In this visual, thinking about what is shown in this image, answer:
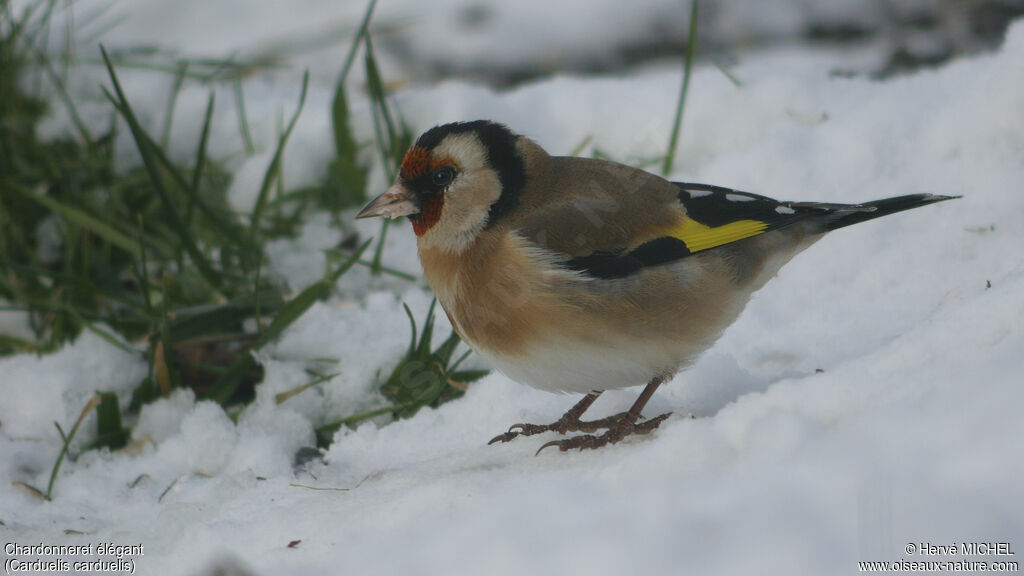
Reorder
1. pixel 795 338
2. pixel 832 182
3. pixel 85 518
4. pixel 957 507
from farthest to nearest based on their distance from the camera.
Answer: pixel 832 182 → pixel 795 338 → pixel 85 518 → pixel 957 507

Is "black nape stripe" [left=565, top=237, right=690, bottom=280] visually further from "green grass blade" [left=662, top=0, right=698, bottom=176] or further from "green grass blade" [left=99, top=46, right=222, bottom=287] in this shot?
"green grass blade" [left=99, top=46, right=222, bottom=287]

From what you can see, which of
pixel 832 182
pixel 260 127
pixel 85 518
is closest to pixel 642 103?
pixel 832 182

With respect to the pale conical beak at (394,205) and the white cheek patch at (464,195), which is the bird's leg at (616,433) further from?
the pale conical beak at (394,205)

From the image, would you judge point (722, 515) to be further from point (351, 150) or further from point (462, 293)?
point (351, 150)

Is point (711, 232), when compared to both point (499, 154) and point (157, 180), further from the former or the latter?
point (157, 180)

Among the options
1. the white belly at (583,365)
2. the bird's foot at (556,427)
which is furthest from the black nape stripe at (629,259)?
the bird's foot at (556,427)

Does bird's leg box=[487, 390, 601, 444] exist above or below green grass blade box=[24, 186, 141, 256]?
below

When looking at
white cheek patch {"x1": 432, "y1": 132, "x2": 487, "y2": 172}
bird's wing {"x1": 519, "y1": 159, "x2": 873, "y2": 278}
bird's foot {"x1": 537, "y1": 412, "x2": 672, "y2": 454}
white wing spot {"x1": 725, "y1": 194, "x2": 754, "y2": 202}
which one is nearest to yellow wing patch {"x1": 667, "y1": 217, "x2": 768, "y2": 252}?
bird's wing {"x1": 519, "y1": 159, "x2": 873, "y2": 278}
